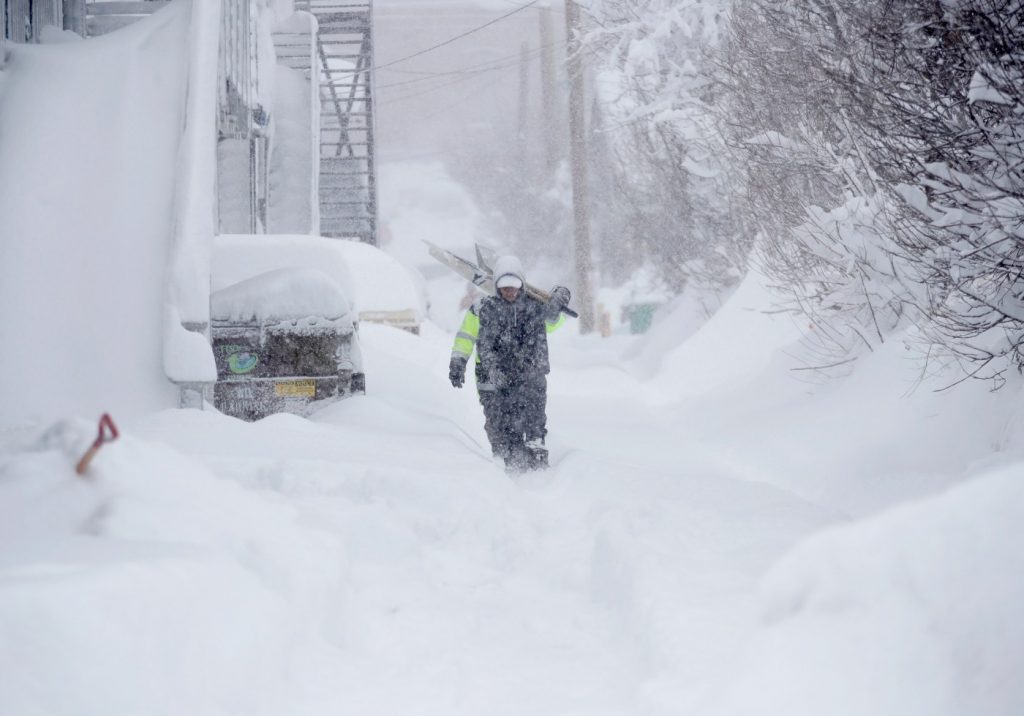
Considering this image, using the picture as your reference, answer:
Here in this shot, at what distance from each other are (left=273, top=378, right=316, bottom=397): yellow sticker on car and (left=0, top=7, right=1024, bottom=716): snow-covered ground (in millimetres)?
220

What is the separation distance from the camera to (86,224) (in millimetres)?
6586

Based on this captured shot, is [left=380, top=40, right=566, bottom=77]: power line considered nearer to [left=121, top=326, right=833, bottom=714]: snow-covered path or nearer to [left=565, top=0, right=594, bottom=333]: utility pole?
[left=565, top=0, right=594, bottom=333]: utility pole

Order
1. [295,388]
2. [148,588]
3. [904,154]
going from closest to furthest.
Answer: [148,588]
[904,154]
[295,388]

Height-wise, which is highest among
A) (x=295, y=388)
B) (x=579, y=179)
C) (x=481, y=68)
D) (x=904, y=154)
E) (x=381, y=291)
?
(x=481, y=68)

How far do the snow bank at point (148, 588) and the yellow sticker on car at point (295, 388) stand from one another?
3578 millimetres

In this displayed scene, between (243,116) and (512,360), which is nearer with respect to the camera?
(512,360)

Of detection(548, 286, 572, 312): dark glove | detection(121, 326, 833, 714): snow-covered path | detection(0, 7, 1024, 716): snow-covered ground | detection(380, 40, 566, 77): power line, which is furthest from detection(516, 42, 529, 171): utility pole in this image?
detection(121, 326, 833, 714): snow-covered path

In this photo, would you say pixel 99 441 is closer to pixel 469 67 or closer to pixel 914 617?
pixel 914 617

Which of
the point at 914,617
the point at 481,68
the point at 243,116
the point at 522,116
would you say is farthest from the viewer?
the point at 481,68

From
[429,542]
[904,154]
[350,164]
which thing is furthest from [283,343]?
[350,164]

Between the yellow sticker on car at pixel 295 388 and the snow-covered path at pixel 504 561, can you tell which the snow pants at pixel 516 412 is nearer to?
the snow-covered path at pixel 504 561

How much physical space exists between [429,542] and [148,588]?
228 centimetres

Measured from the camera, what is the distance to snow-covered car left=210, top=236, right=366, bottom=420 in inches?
280

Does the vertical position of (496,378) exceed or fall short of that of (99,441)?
A: it falls short
